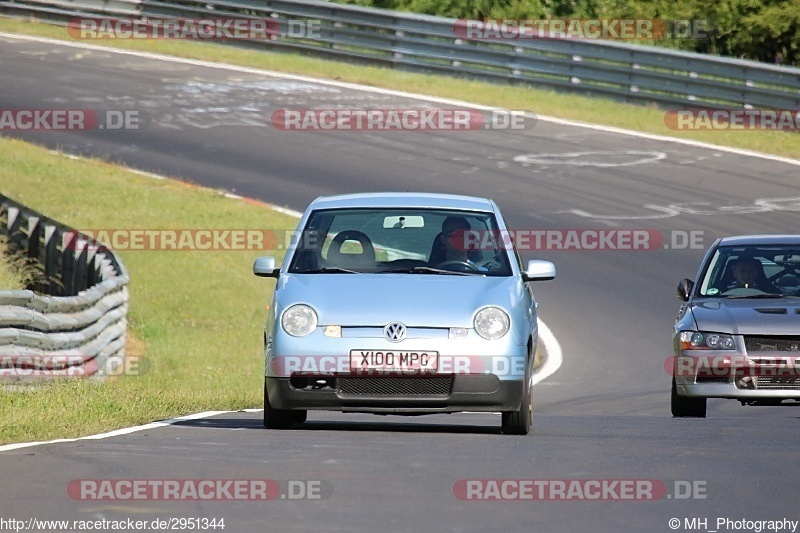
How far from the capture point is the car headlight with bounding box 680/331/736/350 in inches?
517

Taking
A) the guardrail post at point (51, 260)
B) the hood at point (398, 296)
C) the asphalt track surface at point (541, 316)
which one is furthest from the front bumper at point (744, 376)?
the guardrail post at point (51, 260)

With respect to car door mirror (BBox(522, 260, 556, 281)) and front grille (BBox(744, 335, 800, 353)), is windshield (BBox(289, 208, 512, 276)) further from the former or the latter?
front grille (BBox(744, 335, 800, 353))

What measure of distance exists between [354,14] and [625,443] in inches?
967

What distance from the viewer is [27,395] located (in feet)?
41.7

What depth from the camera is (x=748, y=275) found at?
1401 cm

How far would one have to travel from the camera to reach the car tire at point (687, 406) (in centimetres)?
1359

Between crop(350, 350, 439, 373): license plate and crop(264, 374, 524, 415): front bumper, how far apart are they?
3.0 inches

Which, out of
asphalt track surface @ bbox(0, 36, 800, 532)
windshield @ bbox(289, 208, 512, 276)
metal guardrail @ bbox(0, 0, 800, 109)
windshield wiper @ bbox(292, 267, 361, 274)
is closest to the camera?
asphalt track surface @ bbox(0, 36, 800, 532)

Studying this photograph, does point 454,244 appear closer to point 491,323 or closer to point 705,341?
point 491,323

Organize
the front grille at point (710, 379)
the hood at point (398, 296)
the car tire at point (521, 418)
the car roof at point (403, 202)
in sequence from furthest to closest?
the front grille at point (710, 379) → the car roof at point (403, 202) → the car tire at point (521, 418) → the hood at point (398, 296)

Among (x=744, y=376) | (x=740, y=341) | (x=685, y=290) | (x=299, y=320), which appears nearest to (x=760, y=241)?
(x=685, y=290)

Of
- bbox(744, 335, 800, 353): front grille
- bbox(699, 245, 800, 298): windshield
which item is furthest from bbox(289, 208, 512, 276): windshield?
bbox(699, 245, 800, 298): windshield

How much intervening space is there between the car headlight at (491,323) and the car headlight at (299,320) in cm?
108

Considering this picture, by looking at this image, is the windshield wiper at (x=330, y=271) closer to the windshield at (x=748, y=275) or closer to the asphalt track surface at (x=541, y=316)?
the asphalt track surface at (x=541, y=316)
